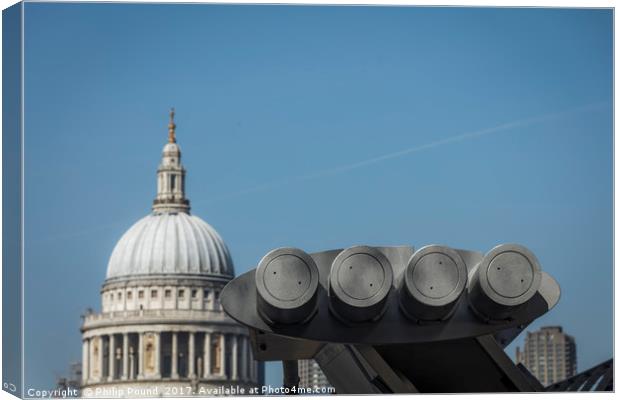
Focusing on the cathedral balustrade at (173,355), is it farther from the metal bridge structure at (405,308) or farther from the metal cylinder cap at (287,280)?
the metal cylinder cap at (287,280)

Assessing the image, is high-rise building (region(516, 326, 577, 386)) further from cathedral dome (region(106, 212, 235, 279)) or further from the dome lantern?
cathedral dome (region(106, 212, 235, 279))

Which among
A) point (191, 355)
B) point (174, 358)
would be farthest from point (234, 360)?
point (191, 355)

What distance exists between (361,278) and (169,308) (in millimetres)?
103683

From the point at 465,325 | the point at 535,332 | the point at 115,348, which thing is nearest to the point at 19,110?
the point at 465,325

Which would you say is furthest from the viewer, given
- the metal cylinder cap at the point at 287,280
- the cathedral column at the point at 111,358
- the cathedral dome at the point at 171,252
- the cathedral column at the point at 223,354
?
the cathedral dome at the point at 171,252

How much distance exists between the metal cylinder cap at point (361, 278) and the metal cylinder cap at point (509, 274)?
1.20 m

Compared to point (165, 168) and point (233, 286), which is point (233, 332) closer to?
point (165, 168)

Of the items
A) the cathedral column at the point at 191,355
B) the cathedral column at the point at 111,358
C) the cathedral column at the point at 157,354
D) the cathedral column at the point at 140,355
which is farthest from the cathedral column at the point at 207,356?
the cathedral column at the point at 111,358

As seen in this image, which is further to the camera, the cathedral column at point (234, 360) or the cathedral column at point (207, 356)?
the cathedral column at point (207, 356)

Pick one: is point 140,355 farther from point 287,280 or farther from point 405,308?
point 287,280

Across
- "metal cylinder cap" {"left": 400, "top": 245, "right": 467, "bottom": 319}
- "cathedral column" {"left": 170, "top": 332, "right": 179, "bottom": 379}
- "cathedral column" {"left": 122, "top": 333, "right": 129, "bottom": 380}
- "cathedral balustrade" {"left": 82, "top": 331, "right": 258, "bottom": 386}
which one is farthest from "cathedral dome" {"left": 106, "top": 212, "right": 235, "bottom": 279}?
"metal cylinder cap" {"left": 400, "top": 245, "right": 467, "bottom": 319}

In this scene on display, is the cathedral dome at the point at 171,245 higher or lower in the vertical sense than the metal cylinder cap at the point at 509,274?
higher

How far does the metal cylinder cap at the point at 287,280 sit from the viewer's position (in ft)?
78.7

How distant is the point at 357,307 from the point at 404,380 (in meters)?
1.95
